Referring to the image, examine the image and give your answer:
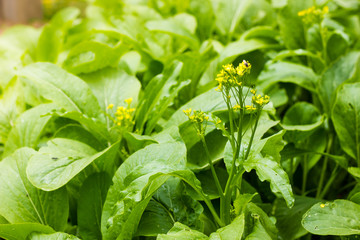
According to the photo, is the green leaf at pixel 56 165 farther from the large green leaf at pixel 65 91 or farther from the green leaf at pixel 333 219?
the green leaf at pixel 333 219

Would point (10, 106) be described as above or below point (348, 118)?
above

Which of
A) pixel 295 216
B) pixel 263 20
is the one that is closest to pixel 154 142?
pixel 295 216

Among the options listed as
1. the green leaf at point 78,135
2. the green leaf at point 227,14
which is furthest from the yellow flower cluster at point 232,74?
the green leaf at point 227,14

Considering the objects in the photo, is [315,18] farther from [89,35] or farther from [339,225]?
[89,35]

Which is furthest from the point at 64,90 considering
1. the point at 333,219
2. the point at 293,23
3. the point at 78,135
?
the point at 293,23

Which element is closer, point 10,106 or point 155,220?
point 155,220

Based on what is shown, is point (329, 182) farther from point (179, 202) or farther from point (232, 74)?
point (232, 74)

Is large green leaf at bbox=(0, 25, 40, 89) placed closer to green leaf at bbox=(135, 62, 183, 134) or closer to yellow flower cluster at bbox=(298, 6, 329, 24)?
green leaf at bbox=(135, 62, 183, 134)
